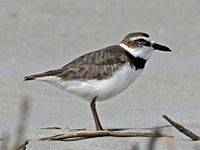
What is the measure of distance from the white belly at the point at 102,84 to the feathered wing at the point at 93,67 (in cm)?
3

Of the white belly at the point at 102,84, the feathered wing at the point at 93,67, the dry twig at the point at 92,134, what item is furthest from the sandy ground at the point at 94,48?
the feathered wing at the point at 93,67

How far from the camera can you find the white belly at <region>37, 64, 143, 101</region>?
5.08 meters

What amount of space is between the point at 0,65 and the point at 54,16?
59.5 inches

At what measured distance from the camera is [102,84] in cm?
510

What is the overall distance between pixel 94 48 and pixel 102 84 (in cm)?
350

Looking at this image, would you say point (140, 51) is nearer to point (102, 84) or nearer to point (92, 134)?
point (102, 84)

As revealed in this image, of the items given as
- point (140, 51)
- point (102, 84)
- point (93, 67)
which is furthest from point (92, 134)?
point (140, 51)

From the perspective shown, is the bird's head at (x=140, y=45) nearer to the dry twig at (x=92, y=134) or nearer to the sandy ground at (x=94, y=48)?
the sandy ground at (x=94, y=48)

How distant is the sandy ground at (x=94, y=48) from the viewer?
18.0ft

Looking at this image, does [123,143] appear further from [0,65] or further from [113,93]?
[0,65]

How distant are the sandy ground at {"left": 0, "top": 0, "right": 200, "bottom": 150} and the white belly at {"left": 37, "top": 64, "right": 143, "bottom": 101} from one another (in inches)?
12.1

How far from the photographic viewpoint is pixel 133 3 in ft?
31.4

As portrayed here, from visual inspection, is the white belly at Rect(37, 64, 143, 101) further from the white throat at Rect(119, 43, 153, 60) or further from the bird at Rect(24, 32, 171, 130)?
the white throat at Rect(119, 43, 153, 60)

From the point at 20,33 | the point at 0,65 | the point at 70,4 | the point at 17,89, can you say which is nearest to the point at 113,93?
the point at 17,89
